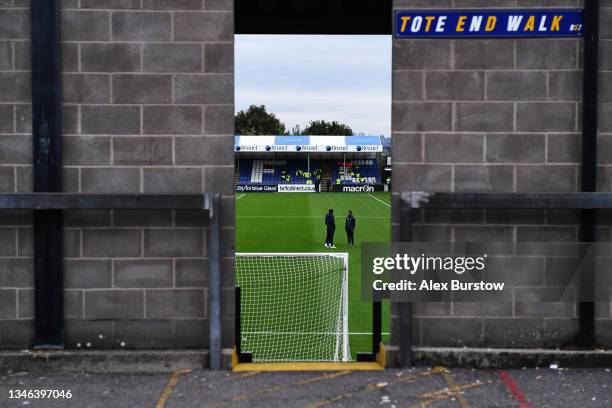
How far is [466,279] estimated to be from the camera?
7.52m

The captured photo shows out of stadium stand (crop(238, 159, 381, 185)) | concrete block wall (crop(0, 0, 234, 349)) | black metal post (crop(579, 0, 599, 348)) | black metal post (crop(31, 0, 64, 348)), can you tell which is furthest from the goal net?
stadium stand (crop(238, 159, 381, 185))

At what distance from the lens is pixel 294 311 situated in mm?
12812

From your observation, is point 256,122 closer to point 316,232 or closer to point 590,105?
point 316,232

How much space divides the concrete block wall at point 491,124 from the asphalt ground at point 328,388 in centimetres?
87

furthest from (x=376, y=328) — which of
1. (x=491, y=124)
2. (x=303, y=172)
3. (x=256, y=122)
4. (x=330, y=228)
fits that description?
(x=256, y=122)

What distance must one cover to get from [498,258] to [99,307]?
472cm

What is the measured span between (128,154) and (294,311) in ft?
21.0

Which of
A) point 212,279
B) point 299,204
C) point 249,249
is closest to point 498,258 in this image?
point 212,279

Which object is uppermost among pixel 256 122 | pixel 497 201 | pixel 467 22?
pixel 256 122

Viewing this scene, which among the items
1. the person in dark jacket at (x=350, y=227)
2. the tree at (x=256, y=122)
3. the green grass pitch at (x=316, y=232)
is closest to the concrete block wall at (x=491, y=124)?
the green grass pitch at (x=316, y=232)

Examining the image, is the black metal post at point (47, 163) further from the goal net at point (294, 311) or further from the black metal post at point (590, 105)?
the black metal post at point (590, 105)

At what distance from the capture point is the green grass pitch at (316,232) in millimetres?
12977

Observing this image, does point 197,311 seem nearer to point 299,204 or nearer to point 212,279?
point 212,279

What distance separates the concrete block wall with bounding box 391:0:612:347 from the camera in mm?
7328
